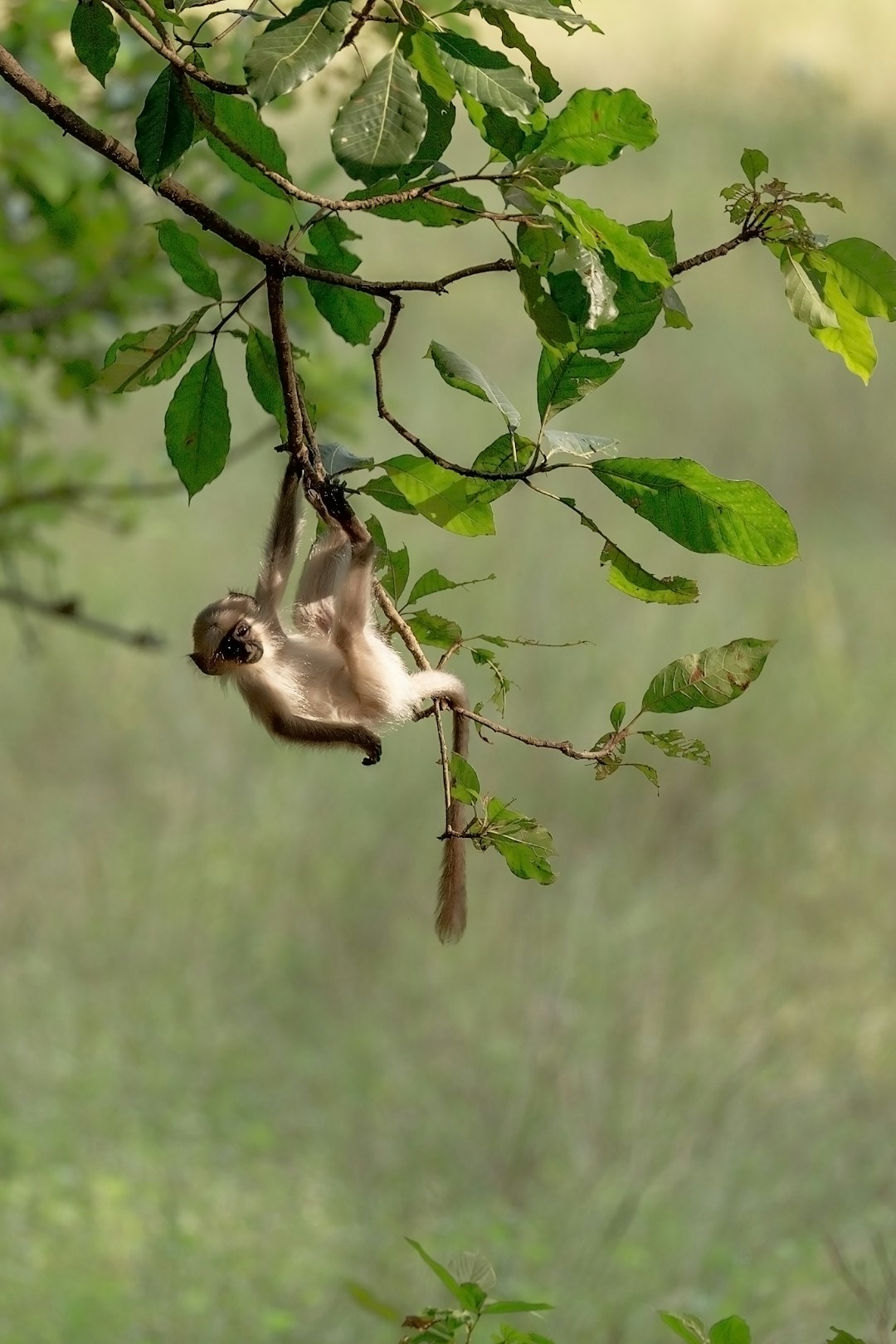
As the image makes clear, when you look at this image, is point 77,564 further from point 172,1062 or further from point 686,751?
point 686,751

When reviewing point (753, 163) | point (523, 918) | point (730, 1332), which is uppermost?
point (523, 918)

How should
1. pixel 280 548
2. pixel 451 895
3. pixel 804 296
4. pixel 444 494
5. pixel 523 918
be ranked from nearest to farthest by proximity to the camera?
pixel 804 296 → pixel 444 494 → pixel 451 895 → pixel 280 548 → pixel 523 918

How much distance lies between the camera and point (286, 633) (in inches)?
47.4

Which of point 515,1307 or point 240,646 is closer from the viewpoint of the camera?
point 515,1307

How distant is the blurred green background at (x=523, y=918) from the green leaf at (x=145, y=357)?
120 centimetres

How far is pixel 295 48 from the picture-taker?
1.87 ft

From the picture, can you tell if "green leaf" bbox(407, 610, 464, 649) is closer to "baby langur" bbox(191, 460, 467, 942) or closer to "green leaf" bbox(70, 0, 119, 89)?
"baby langur" bbox(191, 460, 467, 942)

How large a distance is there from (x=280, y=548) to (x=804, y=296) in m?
0.52

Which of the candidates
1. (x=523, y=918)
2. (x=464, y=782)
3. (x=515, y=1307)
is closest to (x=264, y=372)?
(x=464, y=782)


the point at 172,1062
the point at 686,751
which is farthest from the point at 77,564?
the point at 686,751

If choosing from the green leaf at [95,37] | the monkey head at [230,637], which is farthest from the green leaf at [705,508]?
the monkey head at [230,637]

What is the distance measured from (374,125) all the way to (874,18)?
673 centimetres

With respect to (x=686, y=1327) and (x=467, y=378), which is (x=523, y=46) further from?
(x=686, y=1327)

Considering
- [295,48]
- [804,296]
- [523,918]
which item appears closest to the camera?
[295,48]
